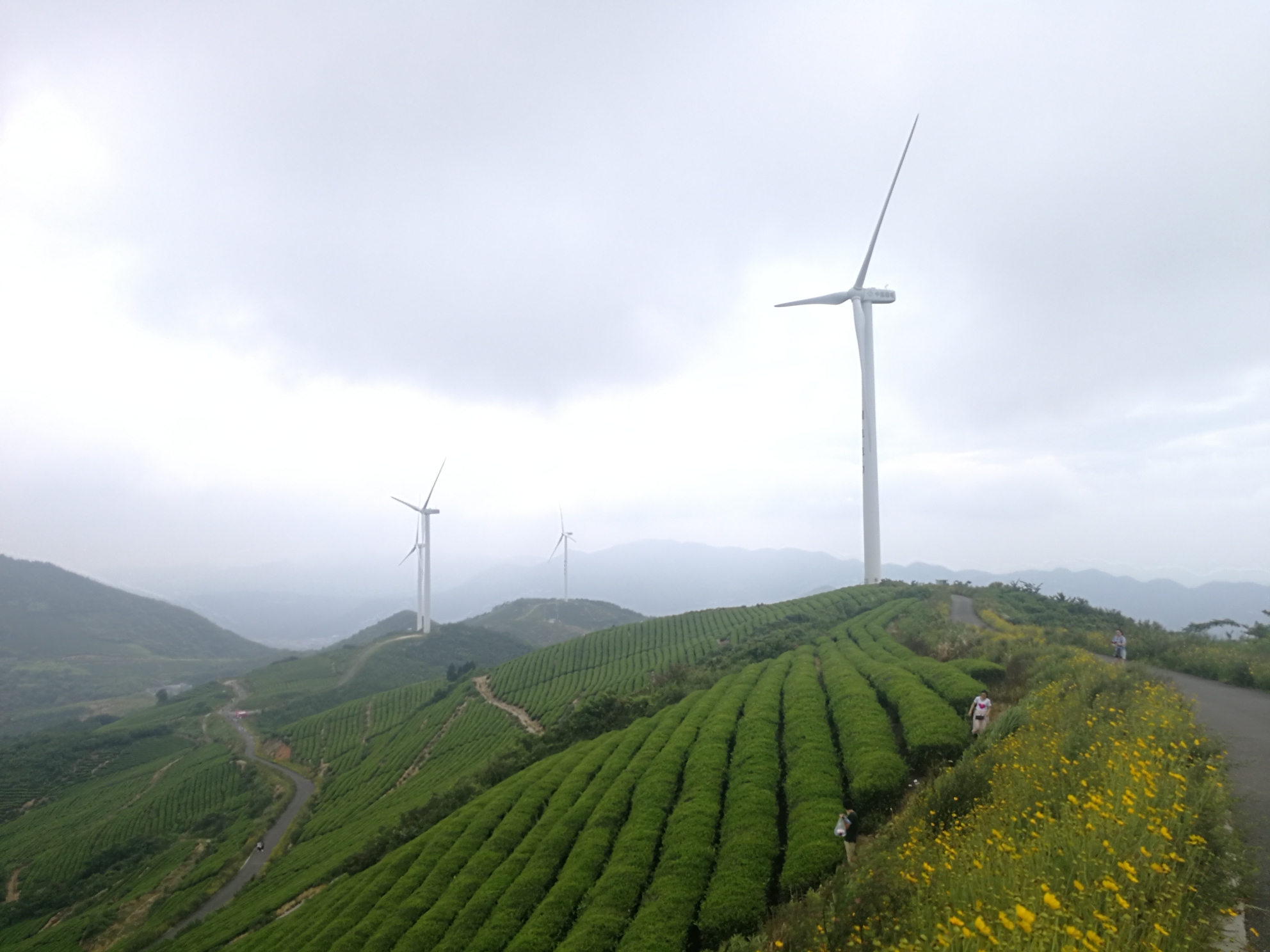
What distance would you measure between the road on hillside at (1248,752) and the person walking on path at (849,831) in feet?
25.5

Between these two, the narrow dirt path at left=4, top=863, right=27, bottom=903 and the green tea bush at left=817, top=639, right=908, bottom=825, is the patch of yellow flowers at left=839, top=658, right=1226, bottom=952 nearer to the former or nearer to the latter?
the green tea bush at left=817, top=639, right=908, bottom=825

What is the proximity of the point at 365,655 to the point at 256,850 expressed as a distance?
95.6 meters

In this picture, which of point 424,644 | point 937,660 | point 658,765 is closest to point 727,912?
point 658,765

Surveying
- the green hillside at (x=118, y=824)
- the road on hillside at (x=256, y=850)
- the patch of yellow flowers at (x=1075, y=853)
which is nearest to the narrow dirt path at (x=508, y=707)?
the road on hillside at (x=256, y=850)

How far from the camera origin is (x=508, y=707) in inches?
3196

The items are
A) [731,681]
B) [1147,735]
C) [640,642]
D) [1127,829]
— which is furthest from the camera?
[640,642]

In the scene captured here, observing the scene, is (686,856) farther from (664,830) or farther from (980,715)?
(980,715)

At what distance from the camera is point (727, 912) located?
15.0m

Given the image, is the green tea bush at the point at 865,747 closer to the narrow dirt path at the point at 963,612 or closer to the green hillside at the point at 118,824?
the narrow dirt path at the point at 963,612

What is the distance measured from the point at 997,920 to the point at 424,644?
536ft

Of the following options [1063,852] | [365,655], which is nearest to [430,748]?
[1063,852]

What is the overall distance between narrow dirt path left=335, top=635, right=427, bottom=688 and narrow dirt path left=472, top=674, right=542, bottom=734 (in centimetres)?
4809

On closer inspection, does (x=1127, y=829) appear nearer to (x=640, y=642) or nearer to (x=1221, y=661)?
(x=1221, y=661)

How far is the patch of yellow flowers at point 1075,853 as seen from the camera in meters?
7.11
